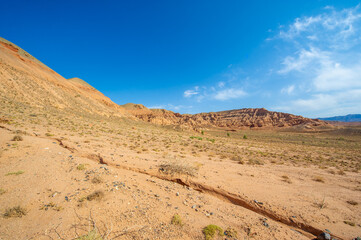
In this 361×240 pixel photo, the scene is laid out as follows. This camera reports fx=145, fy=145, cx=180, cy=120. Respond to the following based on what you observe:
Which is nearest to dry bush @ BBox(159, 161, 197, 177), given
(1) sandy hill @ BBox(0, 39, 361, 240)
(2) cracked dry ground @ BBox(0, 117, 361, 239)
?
(1) sandy hill @ BBox(0, 39, 361, 240)

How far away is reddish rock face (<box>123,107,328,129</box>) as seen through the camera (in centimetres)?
8644

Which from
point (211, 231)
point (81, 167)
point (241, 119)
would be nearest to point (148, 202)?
point (211, 231)

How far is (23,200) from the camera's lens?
12.0ft

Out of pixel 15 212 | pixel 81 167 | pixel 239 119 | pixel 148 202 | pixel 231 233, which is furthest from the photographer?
pixel 239 119

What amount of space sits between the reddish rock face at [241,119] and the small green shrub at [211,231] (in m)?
75.9

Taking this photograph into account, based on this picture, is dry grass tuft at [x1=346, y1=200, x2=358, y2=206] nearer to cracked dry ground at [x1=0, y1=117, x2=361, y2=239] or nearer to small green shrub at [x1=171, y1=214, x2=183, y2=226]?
cracked dry ground at [x1=0, y1=117, x2=361, y2=239]

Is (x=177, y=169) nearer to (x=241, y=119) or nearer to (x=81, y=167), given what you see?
(x=81, y=167)

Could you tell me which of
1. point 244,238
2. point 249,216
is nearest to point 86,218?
point 244,238

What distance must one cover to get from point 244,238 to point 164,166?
4.14 m

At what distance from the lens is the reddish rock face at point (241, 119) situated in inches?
3403

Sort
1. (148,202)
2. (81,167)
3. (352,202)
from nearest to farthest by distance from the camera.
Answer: (148,202), (352,202), (81,167)

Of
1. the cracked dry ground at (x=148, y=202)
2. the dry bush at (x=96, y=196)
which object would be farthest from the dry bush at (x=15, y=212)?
the dry bush at (x=96, y=196)

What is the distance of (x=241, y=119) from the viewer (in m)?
105

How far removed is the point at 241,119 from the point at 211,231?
111 meters
